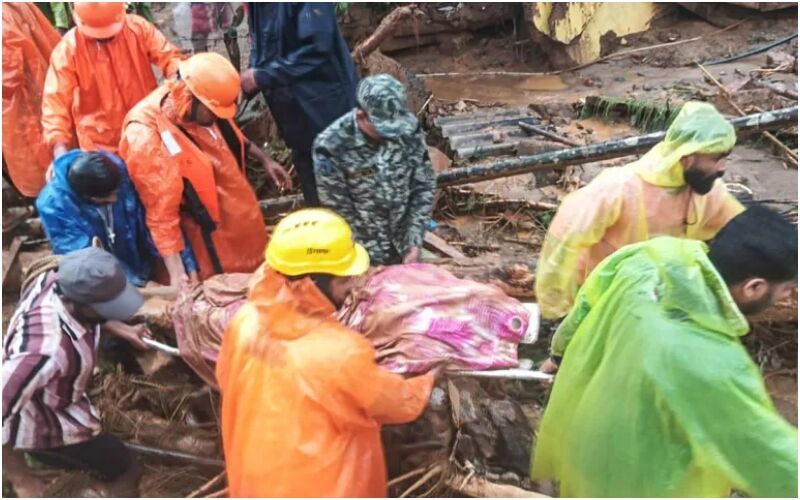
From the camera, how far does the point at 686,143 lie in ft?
9.44

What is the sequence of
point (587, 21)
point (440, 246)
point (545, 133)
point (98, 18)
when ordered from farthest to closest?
point (587, 21) → point (545, 133) → point (440, 246) → point (98, 18)

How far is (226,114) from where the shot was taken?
344 centimetres

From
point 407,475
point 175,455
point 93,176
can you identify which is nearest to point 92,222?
point 93,176

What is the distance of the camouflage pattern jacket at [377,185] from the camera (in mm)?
3266

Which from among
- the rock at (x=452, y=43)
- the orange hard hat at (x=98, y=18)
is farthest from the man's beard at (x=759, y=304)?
the rock at (x=452, y=43)

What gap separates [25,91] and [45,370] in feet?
6.58

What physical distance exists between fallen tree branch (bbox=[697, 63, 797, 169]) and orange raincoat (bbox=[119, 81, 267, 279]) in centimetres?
424

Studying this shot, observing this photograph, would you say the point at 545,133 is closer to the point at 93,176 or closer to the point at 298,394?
the point at 93,176

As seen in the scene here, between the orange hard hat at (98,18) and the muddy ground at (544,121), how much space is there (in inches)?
49.2

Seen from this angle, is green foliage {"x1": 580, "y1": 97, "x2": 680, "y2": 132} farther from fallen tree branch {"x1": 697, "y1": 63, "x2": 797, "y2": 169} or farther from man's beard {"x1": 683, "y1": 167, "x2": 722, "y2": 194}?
man's beard {"x1": 683, "y1": 167, "x2": 722, "y2": 194}

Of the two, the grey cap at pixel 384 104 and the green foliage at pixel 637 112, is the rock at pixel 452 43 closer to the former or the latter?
the green foliage at pixel 637 112

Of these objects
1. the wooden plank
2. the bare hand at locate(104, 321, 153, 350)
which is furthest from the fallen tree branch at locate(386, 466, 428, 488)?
the wooden plank

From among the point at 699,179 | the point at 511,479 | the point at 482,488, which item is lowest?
the point at 511,479

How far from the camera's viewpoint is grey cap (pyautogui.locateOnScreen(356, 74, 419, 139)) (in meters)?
3.14
